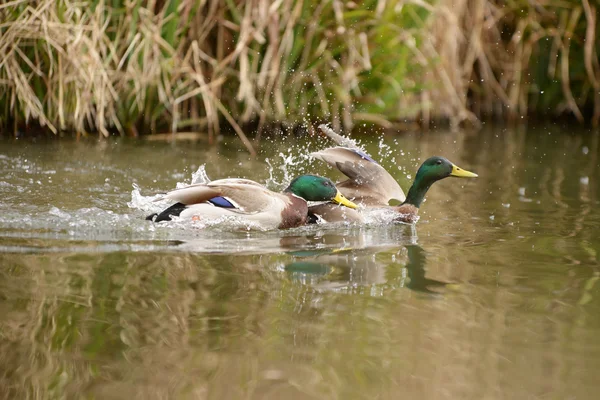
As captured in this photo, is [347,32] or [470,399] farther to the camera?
[347,32]

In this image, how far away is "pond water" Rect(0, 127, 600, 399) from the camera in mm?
3256

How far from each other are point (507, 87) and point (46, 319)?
28.2 feet

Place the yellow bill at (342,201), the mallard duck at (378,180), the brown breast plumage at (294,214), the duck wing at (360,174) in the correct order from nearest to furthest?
the brown breast plumage at (294,214) < the yellow bill at (342,201) < the mallard duck at (378,180) < the duck wing at (360,174)

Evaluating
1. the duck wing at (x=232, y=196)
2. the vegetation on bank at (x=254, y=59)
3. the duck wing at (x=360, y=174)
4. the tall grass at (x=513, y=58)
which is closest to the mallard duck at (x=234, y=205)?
the duck wing at (x=232, y=196)

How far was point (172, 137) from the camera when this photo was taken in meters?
9.35

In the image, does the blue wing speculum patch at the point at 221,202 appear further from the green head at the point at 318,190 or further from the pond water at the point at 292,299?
the green head at the point at 318,190

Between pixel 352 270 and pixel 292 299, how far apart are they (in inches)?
26.7

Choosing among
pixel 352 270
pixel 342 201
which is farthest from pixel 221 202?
pixel 352 270

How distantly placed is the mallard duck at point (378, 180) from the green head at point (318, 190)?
63mm

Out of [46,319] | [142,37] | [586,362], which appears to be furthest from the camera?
[142,37]

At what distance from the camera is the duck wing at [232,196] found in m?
5.84

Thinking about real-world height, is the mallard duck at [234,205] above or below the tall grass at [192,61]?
below

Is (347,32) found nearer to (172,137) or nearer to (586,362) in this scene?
(172,137)

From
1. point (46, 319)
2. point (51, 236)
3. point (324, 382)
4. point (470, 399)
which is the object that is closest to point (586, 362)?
point (470, 399)
